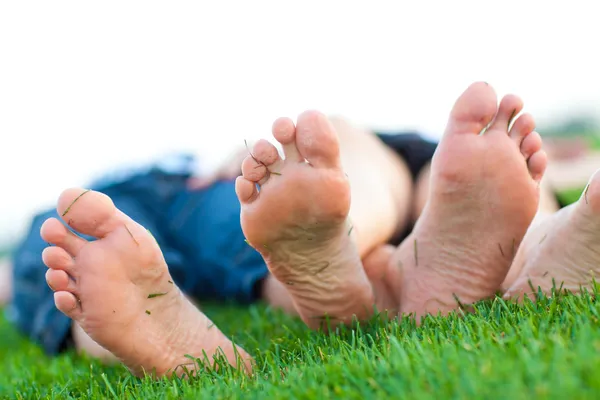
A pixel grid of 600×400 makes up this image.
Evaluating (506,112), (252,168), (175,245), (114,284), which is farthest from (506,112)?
(175,245)

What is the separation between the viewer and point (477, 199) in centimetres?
112

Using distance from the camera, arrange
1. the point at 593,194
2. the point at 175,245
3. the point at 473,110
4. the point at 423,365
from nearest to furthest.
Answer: the point at 423,365 → the point at 593,194 → the point at 473,110 → the point at 175,245

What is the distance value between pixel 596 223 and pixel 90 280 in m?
0.92

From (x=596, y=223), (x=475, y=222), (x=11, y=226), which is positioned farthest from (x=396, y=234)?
(x=11, y=226)

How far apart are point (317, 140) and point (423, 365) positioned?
46 cm

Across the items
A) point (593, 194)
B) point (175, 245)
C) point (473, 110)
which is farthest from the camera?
point (175, 245)

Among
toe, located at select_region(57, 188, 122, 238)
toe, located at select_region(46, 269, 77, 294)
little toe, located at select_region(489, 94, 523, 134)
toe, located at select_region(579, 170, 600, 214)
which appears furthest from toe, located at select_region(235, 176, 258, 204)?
toe, located at select_region(579, 170, 600, 214)

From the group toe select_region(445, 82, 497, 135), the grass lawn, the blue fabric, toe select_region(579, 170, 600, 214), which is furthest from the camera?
the blue fabric

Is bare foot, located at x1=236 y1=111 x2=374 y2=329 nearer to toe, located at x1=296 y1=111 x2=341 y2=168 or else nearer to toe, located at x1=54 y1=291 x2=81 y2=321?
toe, located at x1=296 y1=111 x2=341 y2=168

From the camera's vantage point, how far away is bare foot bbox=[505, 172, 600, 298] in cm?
101

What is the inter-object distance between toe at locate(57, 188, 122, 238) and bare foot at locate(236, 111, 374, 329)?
247mm

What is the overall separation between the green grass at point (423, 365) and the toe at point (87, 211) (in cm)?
29

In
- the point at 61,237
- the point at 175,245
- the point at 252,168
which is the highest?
the point at 252,168

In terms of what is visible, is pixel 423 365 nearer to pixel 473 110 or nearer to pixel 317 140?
pixel 317 140
